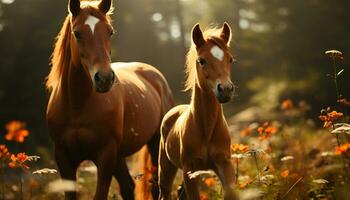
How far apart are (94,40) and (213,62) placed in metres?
1.15

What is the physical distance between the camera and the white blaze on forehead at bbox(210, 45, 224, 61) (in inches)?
231

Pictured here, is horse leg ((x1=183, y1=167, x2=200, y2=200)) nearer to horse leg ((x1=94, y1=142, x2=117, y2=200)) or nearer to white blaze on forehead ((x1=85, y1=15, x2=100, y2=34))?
horse leg ((x1=94, y1=142, x2=117, y2=200))

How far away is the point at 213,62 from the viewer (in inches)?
231

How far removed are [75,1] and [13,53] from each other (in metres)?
15.1

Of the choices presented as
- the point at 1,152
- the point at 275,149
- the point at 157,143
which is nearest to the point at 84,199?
the point at 157,143

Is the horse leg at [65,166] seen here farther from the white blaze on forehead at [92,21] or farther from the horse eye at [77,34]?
the white blaze on forehead at [92,21]

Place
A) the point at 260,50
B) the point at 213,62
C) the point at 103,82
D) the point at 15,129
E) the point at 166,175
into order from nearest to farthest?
the point at 15,129
the point at 103,82
the point at 213,62
the point at 166,175
the point at 260,50

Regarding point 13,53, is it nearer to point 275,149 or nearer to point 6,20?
point 6,20

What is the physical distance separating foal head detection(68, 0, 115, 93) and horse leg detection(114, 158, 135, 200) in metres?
2.27

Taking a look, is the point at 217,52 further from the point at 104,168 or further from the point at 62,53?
the point at 62,53

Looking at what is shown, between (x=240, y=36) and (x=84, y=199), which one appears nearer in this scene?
(x=84, y=199)

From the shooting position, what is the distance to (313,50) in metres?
17.5

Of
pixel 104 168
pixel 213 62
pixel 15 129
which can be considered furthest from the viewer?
pixel 104 168

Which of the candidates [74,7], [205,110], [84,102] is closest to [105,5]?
[74,7]
